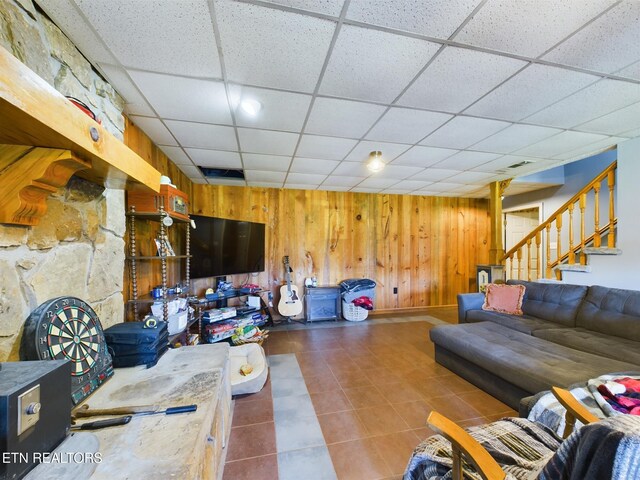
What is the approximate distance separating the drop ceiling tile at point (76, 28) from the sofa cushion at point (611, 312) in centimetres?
428

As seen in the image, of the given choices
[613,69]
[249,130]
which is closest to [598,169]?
[613,69]

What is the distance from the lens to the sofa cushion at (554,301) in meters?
2.61

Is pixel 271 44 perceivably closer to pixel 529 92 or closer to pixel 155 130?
pixel 155 130

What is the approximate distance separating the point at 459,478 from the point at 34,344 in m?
1.59

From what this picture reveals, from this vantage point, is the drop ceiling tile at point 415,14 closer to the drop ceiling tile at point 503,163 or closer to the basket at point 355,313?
the drop ceiling tile at point 503,163

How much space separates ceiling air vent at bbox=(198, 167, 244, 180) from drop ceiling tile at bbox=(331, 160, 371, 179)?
137 centimetres

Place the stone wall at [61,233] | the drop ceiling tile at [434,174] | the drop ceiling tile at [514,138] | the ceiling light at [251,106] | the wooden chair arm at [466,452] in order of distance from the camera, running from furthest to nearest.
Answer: the drop ceiling tile at [434,174] → the drop ceiling tile at [514,138] → the ceiling light at [251,106] → the stone wall at [61,233] → the wooden chair arm at [466,452]

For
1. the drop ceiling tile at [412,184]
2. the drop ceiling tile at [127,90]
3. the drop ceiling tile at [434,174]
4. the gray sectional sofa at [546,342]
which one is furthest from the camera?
the drop ceiling tile at [412,184]

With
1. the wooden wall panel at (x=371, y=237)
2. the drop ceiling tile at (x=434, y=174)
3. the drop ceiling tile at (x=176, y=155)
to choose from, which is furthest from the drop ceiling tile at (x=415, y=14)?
the wooden wall panel at (x=371, y=237)

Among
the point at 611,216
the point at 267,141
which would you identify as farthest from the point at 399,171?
the point at 611,216

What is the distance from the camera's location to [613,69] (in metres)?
1.57

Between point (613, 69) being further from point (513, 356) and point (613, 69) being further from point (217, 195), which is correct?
point (217, 195)

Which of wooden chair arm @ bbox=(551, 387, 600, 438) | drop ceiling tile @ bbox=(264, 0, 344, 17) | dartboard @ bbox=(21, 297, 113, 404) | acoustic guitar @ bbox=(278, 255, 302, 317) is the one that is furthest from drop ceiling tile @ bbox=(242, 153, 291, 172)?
wooden chair arm @ bbox=(551, 387, 600, 438)

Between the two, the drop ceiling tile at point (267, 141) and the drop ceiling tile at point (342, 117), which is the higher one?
the drop ceiling tile at point (342, 117)
